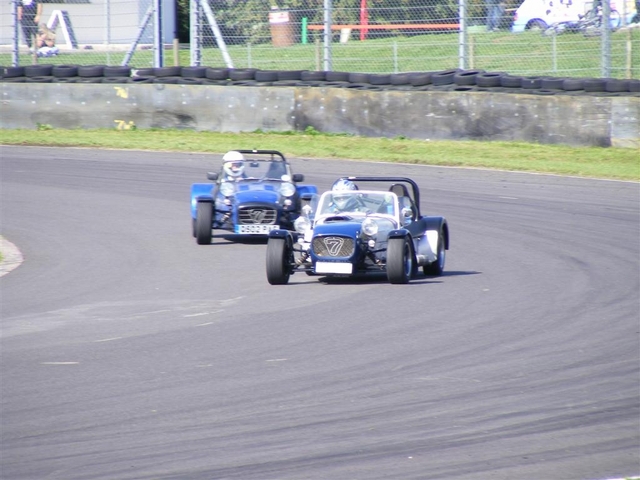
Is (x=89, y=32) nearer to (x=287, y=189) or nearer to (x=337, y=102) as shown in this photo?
(x=337, y=102)

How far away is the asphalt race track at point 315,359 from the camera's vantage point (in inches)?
211

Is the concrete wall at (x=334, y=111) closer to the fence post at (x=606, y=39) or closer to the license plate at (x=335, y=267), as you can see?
the fence post at (x=606, y=39)

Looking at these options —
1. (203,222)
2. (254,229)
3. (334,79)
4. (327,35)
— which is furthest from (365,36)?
(203,222)

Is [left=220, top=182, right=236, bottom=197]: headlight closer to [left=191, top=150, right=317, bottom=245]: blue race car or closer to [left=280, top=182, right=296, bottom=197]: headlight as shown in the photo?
[left=191, top=150, right=317, bottom=245]: blue race car

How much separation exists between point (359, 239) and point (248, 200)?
2.93 m

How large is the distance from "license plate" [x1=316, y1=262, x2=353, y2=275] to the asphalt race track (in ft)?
0.81

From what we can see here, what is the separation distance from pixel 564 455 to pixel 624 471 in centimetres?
33

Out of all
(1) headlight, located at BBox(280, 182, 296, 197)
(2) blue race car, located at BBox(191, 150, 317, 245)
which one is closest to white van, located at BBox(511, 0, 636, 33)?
(2) blue race car, located at BBox(191, 150, 317, 245)

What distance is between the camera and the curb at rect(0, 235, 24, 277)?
37.1 ft

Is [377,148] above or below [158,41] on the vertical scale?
below

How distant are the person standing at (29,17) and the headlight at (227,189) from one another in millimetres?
12373

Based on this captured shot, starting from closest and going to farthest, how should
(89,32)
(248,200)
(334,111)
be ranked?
(248,200)
(334,111)
(89,32)

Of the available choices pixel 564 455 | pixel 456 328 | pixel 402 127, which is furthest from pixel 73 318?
pixel 402 127

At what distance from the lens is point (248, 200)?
13273mm
